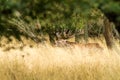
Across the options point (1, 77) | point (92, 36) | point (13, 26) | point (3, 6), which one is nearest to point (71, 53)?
point (1, 77)

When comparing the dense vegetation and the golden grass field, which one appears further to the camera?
the golden grass field

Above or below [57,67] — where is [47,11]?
above

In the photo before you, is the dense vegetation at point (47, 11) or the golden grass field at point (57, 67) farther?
the golden grass field at point (57, 67)

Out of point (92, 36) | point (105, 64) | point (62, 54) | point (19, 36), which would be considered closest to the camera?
point (19, 36)

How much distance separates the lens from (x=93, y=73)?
741 cm

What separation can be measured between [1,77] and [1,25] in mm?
2085

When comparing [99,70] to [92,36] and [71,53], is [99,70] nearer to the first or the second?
[71,53]

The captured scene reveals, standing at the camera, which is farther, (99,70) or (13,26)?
(99,70)

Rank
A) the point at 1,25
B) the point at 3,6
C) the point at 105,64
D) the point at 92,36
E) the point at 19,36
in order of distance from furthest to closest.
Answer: the point at 92,36 → the point at 105,64 → the point at 19,36 → the point at 1,25 → the point at 3,6

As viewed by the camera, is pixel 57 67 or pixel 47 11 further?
pixel 57 67

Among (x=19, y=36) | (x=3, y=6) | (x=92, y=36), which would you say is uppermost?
(x=3, y=6)

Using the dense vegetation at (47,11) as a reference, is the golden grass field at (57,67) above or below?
below

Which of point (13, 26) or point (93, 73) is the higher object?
point (13, 26)

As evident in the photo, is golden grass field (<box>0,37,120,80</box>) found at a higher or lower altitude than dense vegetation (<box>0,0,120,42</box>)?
lower
